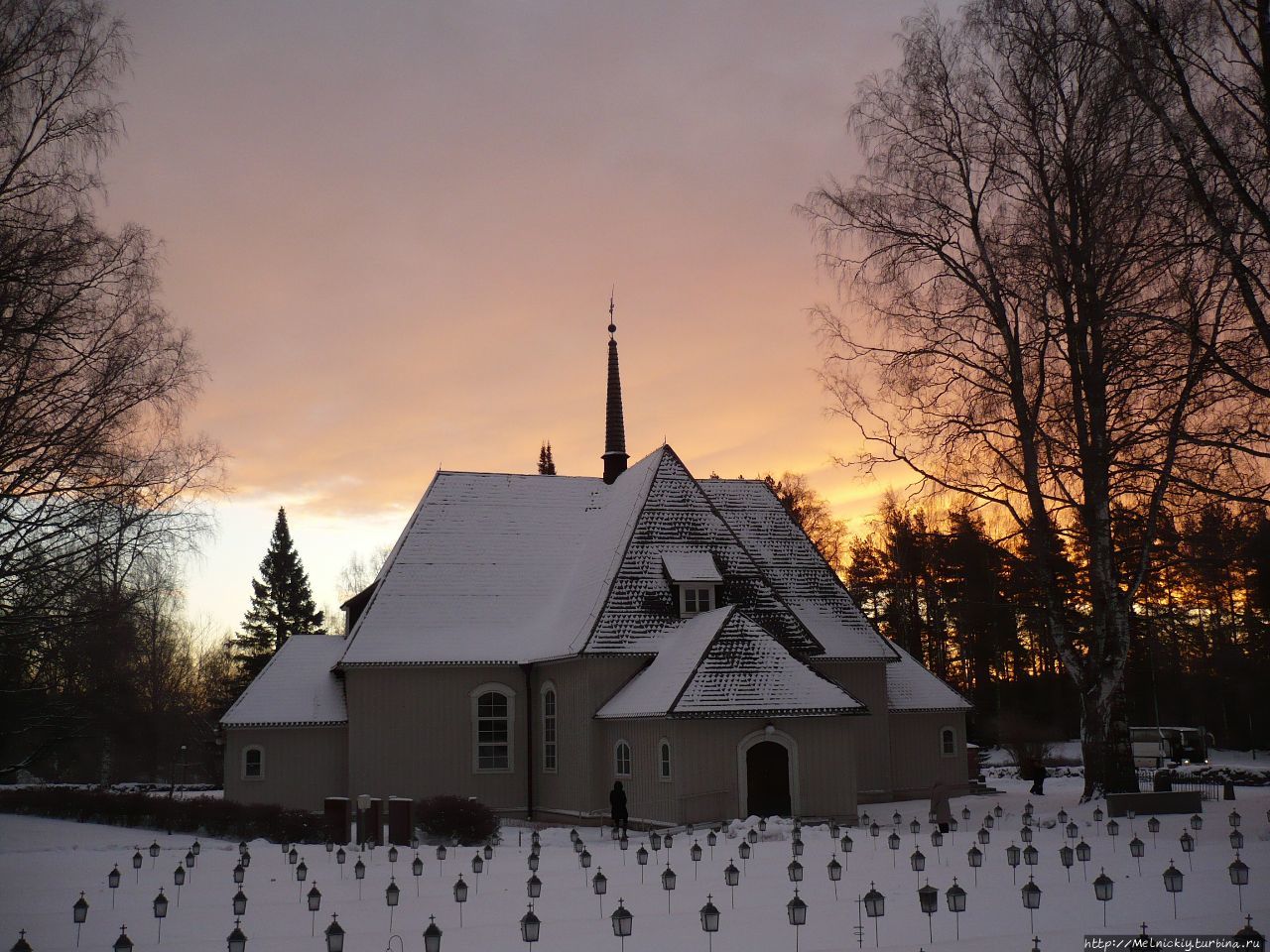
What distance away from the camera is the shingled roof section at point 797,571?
29.1 m

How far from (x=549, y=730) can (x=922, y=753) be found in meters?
10.7

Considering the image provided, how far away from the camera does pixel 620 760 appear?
2383 centimetres

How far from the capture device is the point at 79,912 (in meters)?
10.8

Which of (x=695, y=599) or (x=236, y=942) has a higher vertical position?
(x=695, y=599)

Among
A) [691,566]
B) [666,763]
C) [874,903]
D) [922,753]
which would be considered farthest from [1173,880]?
[922,753]

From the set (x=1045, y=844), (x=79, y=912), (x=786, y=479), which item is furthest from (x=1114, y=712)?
(x=786, y=479)

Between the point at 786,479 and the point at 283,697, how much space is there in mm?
31679

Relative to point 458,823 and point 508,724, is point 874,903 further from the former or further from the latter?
point 508,724

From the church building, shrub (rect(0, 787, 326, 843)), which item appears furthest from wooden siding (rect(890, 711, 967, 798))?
shrub (rect(0, 787, 326, 843))

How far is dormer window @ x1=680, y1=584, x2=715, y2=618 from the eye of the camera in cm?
2578

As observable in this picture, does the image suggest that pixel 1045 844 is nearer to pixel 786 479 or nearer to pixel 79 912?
pixel 79 912

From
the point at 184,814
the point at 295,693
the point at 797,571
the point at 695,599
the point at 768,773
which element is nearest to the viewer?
the point at 768,773

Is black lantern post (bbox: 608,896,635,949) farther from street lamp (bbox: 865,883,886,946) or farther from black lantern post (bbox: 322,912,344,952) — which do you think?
black lantern post (bbox: 322,912,344,952)

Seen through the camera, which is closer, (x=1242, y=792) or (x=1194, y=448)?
(x=1194, y=448)
